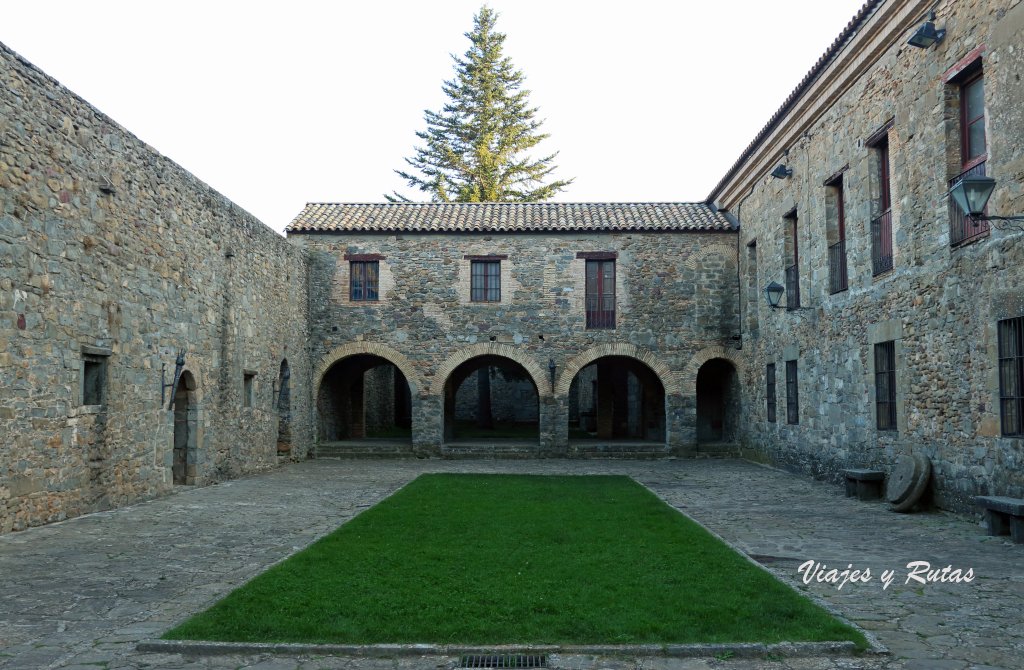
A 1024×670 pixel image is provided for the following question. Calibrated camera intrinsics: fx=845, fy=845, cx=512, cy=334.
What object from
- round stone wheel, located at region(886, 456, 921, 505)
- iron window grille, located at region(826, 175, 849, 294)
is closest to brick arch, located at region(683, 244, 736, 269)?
iron window grille, located at region(826, 175, 849, 294)

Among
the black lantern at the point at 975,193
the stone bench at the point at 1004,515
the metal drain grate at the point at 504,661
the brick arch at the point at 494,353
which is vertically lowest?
the metal drain grate at the point at 504,661

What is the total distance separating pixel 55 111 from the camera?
32.0ft

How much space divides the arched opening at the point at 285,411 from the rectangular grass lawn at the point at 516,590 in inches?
379

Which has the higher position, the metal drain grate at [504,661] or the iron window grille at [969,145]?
the iron window grille at [969,145]

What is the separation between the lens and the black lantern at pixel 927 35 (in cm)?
1041

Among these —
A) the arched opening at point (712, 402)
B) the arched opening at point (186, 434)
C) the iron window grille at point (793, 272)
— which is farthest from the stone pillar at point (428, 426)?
the iron window grille at point (793, 272)

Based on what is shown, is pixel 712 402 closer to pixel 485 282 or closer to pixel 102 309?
pixel 485 282

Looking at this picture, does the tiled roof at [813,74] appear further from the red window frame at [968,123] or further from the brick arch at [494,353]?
the brick arch at [494,353]

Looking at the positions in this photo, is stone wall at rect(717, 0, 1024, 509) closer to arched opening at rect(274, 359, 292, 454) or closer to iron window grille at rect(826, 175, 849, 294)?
iron window grille at rect(826, 175, 849, 294)

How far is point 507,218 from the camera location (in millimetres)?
21375

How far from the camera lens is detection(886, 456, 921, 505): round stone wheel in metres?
10.6

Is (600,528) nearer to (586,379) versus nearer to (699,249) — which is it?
(699,249)

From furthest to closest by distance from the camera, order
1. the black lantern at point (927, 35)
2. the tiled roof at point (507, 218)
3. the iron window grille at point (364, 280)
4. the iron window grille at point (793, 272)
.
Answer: the iron window grille at point (364, 280) < the tiled roof at point (507, 218) < the iron window grille at point (793, 272) < the black lantern at point (927, 35)

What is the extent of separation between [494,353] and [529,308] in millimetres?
1403
